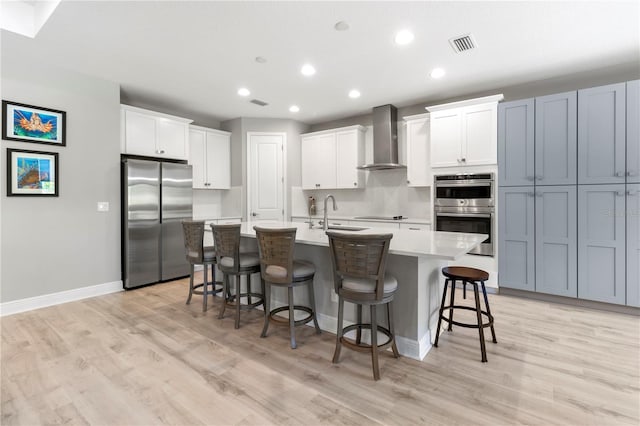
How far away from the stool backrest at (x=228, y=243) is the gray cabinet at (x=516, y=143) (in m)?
3.24

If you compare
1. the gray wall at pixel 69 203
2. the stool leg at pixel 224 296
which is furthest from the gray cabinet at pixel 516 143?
the gray wall at pixel 69 203

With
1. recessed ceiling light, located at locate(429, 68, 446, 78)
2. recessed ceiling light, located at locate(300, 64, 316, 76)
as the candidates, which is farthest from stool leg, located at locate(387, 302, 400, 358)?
recessed ceiling light, located at locate(429, 68, 446, 78)

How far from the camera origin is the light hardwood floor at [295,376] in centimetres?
170

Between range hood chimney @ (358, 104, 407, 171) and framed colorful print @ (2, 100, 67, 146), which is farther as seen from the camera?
range hood chimney @ (358, 104, 407, 171)

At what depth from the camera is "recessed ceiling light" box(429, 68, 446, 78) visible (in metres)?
3.54

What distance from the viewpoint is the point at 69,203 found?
3613 millimetres

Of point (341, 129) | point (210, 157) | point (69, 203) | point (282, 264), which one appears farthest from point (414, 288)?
point (210, 157)

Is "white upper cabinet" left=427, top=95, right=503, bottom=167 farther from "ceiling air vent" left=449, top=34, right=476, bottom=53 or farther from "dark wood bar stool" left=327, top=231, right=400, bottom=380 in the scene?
"dark wood bar stool" left=327, top=231, right=400, bottom=380

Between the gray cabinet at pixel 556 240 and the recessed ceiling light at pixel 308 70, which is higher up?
the recessed ceiling light at pixel 308 70

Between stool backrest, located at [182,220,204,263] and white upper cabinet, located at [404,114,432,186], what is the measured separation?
10.1 ft

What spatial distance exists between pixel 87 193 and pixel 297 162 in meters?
3.29

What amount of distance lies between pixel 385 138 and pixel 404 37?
86.1 inches

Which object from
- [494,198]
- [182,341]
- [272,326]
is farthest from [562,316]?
[182,341]

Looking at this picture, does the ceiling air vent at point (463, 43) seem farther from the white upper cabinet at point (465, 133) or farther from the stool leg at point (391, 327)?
the stool leg at point (391, 327)
